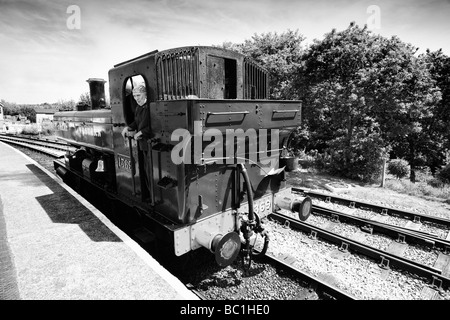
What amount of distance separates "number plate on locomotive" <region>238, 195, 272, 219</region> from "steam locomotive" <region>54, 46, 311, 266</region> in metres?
0.02

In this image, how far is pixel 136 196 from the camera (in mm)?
4449

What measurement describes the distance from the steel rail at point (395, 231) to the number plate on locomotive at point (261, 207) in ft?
7.68

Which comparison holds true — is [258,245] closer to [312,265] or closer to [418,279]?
[312,265]

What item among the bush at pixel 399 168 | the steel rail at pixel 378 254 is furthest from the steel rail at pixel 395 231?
the bush at pixel 399 168

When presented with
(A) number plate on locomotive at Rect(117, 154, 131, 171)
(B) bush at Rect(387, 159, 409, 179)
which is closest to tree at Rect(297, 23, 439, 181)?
(A) number plate on locomotive at Rect(117, 154, 131, 171)

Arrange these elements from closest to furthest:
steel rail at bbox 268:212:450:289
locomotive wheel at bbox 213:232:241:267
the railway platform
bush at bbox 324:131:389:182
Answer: the railway platform
locomotive wheel at bbox 213:232:241:267
steel rail at bbox 268:212:450:289
bush at bbox 324:131:389:182

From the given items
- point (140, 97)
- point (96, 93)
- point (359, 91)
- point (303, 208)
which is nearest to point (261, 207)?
point (303, 208)

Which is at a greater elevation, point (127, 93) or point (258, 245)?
point (127, 93)

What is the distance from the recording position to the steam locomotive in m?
3.34

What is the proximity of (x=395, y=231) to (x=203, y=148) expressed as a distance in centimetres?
436

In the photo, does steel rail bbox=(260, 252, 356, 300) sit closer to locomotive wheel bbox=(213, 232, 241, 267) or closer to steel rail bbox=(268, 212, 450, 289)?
steel rail bbox=(268, 212, 450, 289)

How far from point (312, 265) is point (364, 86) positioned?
23.9 feet
